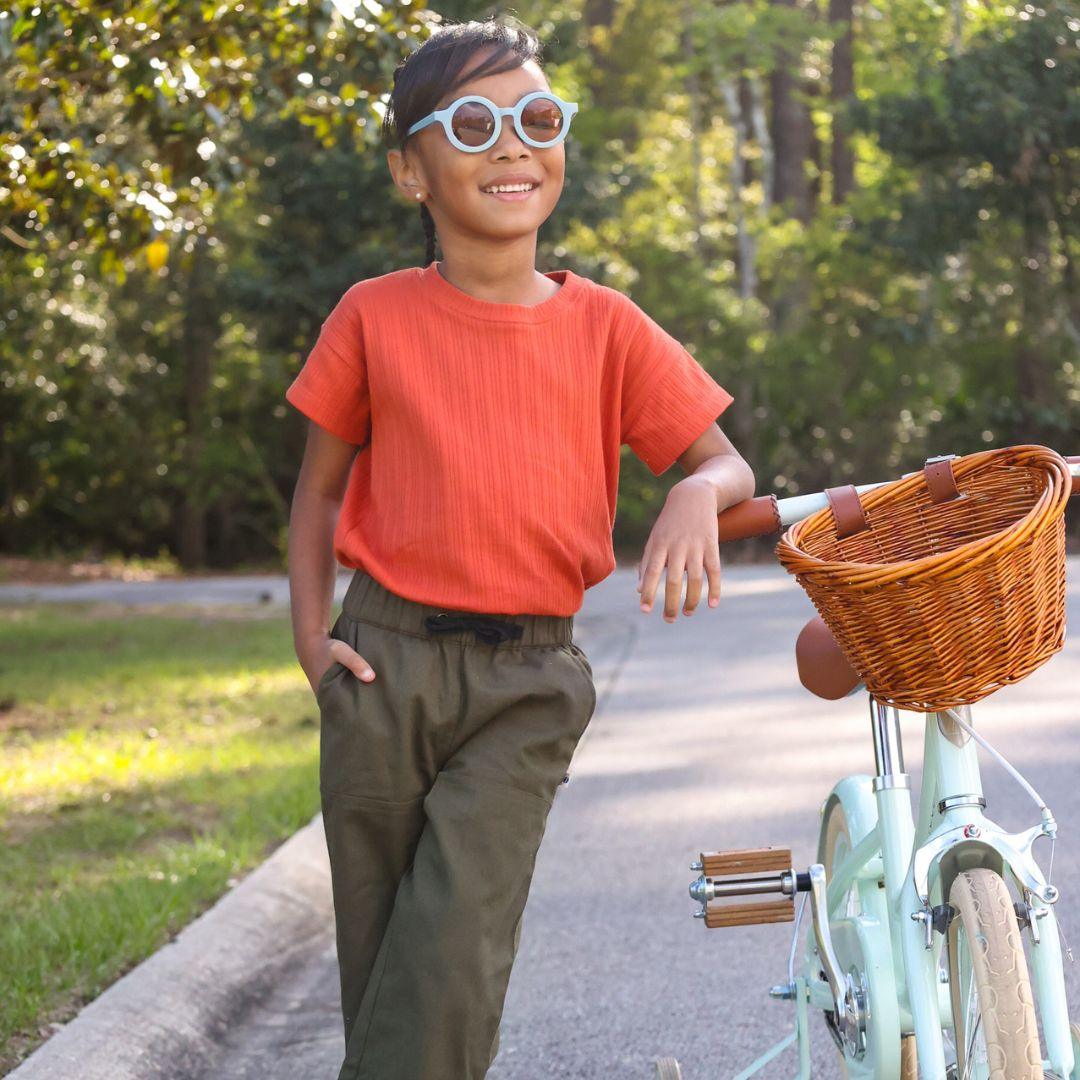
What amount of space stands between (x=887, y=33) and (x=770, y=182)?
3.40 meters

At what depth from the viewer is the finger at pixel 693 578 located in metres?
2.46

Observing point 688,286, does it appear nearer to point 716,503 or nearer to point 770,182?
point 770,182

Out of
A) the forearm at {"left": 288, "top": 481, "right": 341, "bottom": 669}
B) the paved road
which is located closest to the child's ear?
the forearm at {"left": 288, "top": 481, "right": 341, "bottom": 669}

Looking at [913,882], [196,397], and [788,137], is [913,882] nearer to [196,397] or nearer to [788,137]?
[196,397]

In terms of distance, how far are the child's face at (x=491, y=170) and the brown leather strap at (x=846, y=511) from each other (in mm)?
649

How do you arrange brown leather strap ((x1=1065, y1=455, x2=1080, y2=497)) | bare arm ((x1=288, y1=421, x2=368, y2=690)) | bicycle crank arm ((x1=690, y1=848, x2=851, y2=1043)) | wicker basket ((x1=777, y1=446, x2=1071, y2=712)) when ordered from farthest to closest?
bicycle crank arm ((x1=690, y1=848, x2=851, y2=1043)) → bare arm ((x1=288, y1=421, x2=368, y2=690)) → brown leather strap ((x1=1065, y1=455, x2=1080, y2=497)) → wicker basket ((x1=777, y1=446, x2=1071, y2=712))

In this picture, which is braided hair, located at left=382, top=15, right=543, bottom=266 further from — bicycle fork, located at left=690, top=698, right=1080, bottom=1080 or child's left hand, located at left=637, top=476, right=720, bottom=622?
bicycle fork, located at left=690, top=698, right=1080, bottom=1080

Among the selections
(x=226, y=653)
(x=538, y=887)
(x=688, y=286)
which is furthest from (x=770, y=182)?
(x=538, y=887)

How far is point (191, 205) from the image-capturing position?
7.99 meters

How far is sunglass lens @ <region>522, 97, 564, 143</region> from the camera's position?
2.81m

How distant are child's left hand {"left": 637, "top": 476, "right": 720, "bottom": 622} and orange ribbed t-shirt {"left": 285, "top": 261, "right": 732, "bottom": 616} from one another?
0.29 m

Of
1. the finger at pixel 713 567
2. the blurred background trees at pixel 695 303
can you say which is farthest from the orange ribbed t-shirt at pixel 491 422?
the blurred background trees at pixel 695 303

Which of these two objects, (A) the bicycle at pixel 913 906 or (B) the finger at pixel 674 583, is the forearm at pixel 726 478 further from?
(B) the finger at pixel 674 583

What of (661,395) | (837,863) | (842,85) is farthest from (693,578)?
(842,85)
